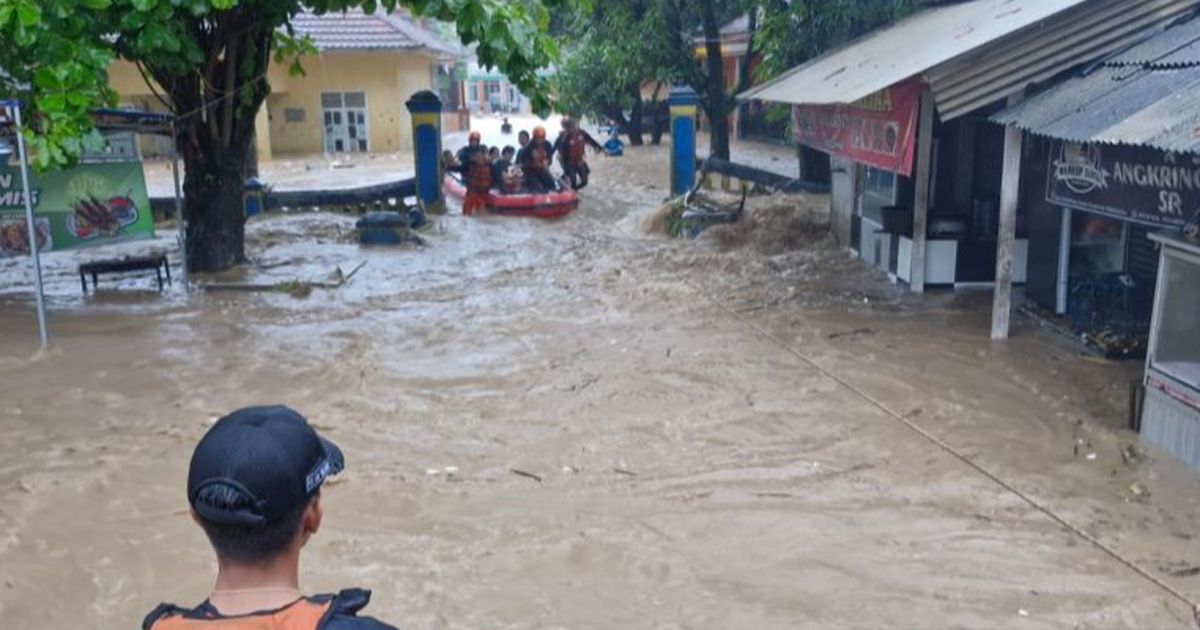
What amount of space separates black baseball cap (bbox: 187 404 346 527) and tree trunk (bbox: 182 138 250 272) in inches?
490

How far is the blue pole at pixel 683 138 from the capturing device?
20.3 meters

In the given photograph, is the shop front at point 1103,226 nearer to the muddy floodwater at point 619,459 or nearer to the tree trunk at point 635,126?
the muddy floodwater at point 619,459

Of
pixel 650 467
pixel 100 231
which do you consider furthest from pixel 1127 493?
pixel 100 231

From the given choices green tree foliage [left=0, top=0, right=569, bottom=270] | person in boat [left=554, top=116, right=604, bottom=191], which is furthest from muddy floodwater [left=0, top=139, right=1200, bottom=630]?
person in boat [left=554, top=116, right=604, bottom=191]

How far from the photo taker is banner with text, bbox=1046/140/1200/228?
6992 mm

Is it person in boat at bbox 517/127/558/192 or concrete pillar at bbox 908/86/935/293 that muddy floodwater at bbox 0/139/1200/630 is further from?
person in boat at bbox 517/127/558/192

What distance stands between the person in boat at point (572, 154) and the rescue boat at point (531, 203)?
2048 mm

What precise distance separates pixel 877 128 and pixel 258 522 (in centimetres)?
974

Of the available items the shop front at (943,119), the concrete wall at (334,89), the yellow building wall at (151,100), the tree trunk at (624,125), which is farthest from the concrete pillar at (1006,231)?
the concrete wall at (334,89)

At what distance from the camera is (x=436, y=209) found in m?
19.7

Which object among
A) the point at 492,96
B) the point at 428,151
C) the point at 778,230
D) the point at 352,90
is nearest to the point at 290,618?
the point at 778,230

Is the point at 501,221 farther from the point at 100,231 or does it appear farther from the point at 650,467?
the point at 650,467

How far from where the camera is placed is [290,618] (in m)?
1.91

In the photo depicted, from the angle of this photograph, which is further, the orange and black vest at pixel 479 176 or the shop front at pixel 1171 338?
the orange and black vest at pixel 479 176
